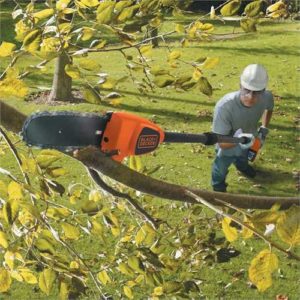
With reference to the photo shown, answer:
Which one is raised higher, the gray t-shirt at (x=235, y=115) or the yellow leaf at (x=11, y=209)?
the yellow leaf at (x=11, y=209)

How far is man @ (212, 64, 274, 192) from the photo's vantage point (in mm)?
5395

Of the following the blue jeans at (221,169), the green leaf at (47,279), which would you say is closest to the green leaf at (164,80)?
the green leaf at (47,279)

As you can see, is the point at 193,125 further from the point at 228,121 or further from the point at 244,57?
the point at 244,57

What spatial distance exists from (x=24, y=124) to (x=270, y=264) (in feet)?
2.50

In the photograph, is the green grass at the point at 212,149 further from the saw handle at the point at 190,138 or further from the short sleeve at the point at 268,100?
the short sleeve at the point at 268,100

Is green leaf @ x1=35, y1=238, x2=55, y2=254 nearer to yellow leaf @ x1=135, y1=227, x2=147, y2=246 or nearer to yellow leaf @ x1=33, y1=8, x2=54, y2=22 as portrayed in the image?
yellow leaf @ x1=135, y1=227, x2=147, y2=246

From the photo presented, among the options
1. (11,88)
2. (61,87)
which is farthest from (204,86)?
(61,87)

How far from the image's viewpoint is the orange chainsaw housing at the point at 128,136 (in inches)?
66.9

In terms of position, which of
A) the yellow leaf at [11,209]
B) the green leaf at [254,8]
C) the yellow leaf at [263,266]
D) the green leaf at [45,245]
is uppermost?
the green leaf at [254,8]

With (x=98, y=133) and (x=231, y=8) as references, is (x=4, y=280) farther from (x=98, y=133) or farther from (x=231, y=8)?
(x=231, y=8)

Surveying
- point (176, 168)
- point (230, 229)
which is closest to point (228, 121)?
point (176, 168)

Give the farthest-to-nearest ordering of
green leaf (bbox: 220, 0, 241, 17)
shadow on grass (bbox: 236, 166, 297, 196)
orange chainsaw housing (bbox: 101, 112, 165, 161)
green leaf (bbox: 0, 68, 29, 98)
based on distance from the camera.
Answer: shadow on grass (bbox: 236, 166, 297, 196), green leaf (bbox: 220, 0, 241, 17), orange chainsaw housing (bbox: 101, 112, 165, 161), green leaf (bbox: 0, 68, 29, 98)

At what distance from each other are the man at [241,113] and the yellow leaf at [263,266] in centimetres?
407

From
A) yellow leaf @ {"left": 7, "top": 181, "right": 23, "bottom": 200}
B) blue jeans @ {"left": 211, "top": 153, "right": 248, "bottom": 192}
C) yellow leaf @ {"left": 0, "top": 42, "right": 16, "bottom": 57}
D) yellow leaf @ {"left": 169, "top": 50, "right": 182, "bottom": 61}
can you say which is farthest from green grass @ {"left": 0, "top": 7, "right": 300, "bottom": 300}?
yellow leaf @ {"left": 7, "top": 181, "right": 23, "bottom": 200}
